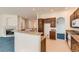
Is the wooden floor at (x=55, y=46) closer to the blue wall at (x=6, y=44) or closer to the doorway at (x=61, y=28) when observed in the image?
the doorway at (x=61, y=28)

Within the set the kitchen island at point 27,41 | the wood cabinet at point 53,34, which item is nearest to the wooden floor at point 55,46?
the wood cabinet at point 53,34

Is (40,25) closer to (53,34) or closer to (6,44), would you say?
(53,34)

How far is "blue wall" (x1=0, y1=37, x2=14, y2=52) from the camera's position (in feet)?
6.47

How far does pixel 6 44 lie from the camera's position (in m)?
2.08

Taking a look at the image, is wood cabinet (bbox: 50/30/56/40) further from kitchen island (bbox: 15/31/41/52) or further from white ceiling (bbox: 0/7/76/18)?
white ceiling (bbox: 0/7/76/18)

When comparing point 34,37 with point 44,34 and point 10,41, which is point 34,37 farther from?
point 10,41

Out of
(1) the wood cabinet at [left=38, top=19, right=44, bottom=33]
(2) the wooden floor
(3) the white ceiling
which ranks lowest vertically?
(2) the wooden floor

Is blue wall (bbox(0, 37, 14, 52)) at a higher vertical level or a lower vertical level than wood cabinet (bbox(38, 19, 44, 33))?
lower

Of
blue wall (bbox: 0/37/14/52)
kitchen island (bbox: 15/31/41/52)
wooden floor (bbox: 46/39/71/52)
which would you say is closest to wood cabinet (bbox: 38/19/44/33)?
kitchen island (bbox: 15/31/41/52)
